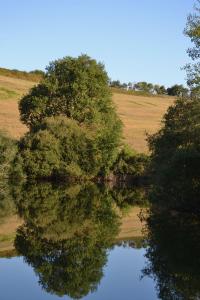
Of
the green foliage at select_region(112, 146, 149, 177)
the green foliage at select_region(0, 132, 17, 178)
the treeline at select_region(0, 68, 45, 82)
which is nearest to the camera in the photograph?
the green foliage at select_region(0, 132, 17, 178)

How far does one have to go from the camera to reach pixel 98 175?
6212 centimetres

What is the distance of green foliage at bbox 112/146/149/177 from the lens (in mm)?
62250

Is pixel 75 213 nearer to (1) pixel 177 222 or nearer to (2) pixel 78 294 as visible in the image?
(1) pixel 177 222

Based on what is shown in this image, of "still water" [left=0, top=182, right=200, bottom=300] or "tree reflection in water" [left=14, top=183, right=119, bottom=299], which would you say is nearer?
"still water" [left=0, top=182, right=200, bottom=300]

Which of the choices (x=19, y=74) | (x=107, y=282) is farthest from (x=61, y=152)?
(x=19, y=74)

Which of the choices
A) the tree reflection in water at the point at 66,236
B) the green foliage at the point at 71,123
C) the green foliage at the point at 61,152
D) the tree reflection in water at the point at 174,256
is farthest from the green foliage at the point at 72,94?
the tree reflection in water at the point at 174,256

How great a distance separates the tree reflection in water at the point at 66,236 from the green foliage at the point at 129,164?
16.8 meters

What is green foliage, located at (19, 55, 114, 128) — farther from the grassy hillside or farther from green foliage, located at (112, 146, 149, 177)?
the grassy hillside

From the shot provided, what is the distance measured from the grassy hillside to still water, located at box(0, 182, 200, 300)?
113 feet

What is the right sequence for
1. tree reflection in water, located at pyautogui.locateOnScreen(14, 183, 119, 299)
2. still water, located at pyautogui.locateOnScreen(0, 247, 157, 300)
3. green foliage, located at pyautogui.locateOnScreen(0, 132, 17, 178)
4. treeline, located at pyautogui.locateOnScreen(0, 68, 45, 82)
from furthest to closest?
treeline, located at pyautogui.locateOnScreen(0, 68, 45, 82) < green foliage, located at pyautogui.locateOnScreen(0, 132, 17, 178) < tree reflection in water, located at pyautogui.locateOnScreen(14, 183, 119, 299) < still water, located at pyautogui.locateOnScreen(0, 247, 157, 300)

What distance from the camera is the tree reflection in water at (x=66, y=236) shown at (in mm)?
16844

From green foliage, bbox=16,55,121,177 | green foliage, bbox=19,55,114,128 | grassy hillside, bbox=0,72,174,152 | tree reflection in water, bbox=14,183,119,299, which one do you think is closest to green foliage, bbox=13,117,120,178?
green foliage, bbox=16,55,121,177

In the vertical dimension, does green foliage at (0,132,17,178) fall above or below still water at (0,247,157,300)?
below

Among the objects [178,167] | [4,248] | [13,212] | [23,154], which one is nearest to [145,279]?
[4,248]
